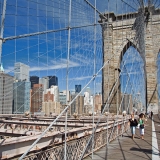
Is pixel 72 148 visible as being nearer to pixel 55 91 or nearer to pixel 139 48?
pixel 55 91

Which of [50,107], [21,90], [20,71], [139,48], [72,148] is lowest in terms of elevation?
[72,148]

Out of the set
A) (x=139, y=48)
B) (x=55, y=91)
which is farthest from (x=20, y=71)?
(x=139, y=48)

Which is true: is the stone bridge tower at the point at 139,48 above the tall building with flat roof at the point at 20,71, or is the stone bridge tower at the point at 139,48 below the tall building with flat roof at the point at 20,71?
above

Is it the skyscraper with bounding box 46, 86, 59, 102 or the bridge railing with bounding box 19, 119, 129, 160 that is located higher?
the skyscraper with bounding box 46, 86, 59, 102

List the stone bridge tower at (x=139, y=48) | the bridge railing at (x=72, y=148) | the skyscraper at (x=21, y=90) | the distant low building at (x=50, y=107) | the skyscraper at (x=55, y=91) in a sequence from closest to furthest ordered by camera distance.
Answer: the bridge railing at (x=72, y=148)
the skyscraper at (x=21, y=90)
the skyscraper at (x=55, y=91)
the distant low building at (x=50, y=107)
the stone bridge tower at (x=139, y=48)

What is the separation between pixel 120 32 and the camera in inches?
1022

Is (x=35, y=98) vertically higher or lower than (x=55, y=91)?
lower

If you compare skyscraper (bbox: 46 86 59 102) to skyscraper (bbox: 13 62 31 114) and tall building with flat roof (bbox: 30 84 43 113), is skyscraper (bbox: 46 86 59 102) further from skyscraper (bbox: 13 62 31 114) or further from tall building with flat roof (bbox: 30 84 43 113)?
skyscraper (bbox: 13 62 31 114)

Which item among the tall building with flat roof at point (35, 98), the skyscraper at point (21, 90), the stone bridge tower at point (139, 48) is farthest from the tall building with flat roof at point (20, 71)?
the stone bridge tower at point (139, 48)

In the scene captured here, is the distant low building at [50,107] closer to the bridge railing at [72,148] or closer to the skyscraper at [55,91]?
the skyscraper at [55,91]

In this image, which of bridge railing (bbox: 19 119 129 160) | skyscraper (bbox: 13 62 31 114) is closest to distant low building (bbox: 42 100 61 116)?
skyscraper (bbox: 13 62 31 114)

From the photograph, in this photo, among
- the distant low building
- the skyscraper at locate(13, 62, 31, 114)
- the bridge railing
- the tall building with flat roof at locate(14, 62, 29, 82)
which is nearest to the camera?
the bridge railing

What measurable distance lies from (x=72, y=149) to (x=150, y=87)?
20445mm

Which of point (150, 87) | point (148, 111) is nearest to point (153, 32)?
point (150, 87)
